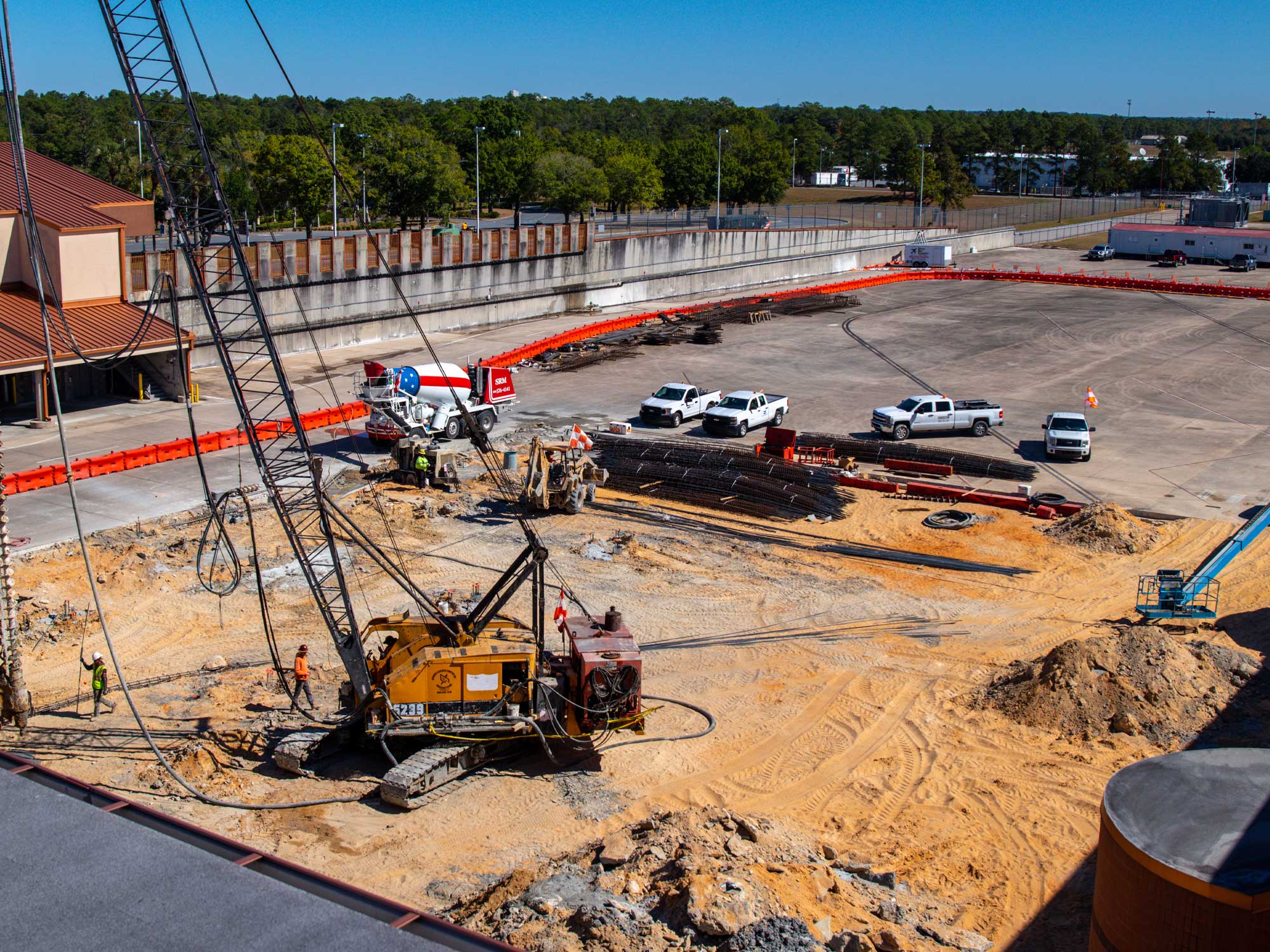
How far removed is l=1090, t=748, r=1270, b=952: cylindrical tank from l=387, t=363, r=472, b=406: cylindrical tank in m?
27.3

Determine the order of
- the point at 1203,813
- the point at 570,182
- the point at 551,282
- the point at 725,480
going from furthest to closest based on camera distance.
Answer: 1. the point at 570,182
2. the point at 551,282
3. the point at 725,480
4. the point at 1203,813

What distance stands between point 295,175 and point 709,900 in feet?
254

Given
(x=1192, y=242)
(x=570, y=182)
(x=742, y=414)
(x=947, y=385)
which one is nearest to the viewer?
(x=742, y=414)

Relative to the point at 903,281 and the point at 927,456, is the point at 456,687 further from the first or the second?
the point at 903,281

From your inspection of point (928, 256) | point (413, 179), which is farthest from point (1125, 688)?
point (928, 256)

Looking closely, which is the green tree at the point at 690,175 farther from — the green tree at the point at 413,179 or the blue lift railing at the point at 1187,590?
the blue lift railing at the point at 1187,590

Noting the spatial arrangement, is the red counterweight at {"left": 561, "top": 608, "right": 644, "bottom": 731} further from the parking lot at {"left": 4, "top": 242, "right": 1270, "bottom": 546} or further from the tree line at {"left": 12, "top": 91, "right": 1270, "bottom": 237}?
the tree line at {"left": 12, "top": 91, "right": 1270, "bottom": 237}

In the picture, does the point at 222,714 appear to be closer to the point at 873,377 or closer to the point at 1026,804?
the point at 1026,804

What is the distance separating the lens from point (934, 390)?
49.2 m

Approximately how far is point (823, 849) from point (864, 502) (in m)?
18.2

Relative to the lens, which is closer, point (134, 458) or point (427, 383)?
point (134, 458)

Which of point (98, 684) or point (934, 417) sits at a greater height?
point (934, 417)

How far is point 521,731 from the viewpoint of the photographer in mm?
19531

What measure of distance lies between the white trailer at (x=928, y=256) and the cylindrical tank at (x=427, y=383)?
5889 centimetres
